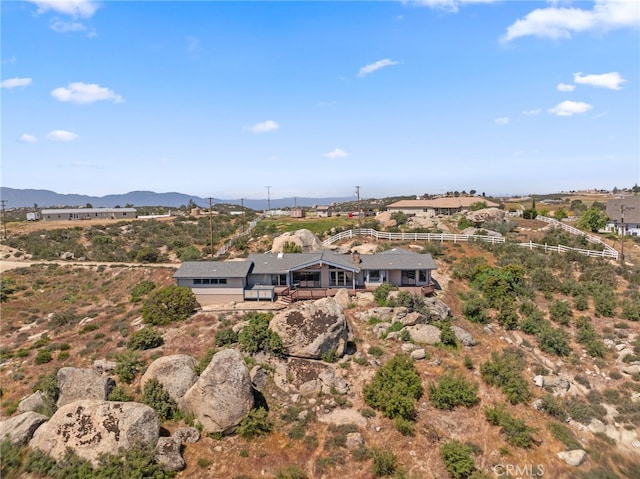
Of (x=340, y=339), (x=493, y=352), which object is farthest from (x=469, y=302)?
(x=340, y=339)

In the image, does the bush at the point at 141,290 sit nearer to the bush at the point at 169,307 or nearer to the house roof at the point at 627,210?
the bush at the point at 169,307

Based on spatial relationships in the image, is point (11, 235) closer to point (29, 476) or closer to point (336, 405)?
point (29, 476)

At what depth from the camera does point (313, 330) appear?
91.0 feet

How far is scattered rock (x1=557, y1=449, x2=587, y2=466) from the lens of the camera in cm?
1963

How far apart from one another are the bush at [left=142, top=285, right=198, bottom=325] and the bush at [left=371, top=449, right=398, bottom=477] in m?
21.4

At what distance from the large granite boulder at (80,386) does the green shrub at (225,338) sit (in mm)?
7675

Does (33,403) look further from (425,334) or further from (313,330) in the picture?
(425,334)

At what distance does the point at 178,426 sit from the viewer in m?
22.2

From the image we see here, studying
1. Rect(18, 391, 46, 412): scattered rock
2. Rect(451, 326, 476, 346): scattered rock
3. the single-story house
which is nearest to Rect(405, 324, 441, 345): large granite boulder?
Rect(451, 326, 476, 346): scattered rock

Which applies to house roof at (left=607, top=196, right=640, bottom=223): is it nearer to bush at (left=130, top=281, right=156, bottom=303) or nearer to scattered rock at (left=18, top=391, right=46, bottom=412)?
bush at (left=130, top=281, right=156, bottom=303)

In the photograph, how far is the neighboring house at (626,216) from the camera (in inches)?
2489

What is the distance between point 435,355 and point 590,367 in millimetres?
11988

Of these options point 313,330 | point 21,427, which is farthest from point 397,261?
point 21,427
